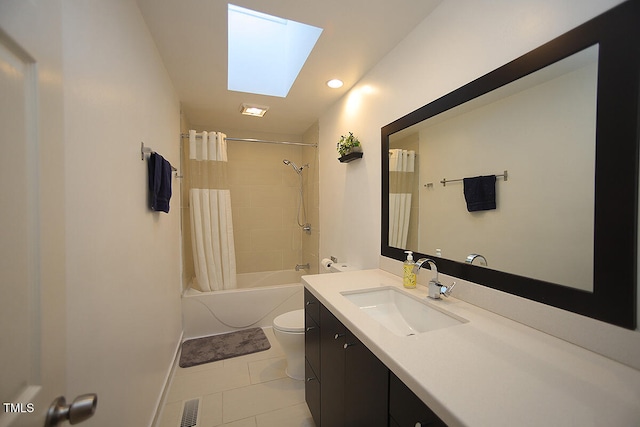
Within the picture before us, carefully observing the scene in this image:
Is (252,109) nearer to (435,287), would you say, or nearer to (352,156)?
(352,156)

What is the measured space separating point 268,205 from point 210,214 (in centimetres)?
107

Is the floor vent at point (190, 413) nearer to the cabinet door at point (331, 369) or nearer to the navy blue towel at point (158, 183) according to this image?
the cabinet door at point (331, 369)

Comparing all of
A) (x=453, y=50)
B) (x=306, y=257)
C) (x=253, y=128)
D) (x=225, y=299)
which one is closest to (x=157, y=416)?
(x=225, y=299)

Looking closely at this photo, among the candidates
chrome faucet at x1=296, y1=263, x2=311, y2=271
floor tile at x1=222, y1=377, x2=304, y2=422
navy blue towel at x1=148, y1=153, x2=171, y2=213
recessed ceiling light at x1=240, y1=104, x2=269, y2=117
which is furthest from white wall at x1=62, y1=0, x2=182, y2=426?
chrome faucet at x1=296, y1=263, x2=311, y2=271

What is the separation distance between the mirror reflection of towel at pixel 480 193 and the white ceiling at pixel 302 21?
1002mm

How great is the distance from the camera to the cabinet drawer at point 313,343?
59.7 inches

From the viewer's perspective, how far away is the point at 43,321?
0.50m

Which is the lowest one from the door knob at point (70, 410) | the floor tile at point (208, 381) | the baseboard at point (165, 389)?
the floor tile at point (208, 381)

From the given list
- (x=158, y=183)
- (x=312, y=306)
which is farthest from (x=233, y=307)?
(x=158, y=183)

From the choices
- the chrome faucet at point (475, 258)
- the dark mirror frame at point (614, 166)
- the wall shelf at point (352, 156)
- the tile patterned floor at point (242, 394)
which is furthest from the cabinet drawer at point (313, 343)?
the wall shelf at point (352, 156)

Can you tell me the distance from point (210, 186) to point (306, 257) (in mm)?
1638

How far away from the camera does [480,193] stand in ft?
4.10

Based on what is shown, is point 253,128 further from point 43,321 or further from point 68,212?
point 43,321

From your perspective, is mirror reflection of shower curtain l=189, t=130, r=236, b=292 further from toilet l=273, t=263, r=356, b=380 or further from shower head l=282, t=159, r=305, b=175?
toilet l=273, t=263, r=356, b=380
